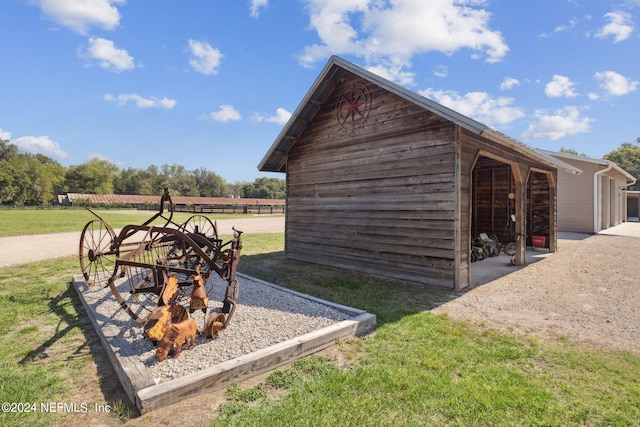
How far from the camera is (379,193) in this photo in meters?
8.79

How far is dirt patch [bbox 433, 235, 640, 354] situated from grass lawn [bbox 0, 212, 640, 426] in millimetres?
591

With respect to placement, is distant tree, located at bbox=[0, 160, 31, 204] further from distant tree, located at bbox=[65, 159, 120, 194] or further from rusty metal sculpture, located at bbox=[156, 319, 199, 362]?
rusty metal sculpture, located at bbox=[156, 319, 199, 362]

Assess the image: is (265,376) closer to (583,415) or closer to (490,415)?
(490,415)

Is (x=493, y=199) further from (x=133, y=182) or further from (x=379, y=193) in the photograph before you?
(x=133, y=182)

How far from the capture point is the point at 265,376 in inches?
144

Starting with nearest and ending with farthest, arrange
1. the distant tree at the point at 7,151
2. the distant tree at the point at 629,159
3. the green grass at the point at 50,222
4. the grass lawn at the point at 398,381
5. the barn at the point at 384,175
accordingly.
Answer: the grass lawn at the point at 398,381 → the barn at the point at 384,175 → the green grass at the point at 50,222 → the distant tree at the point at 629,159 → the distant tree at the point at 7,151

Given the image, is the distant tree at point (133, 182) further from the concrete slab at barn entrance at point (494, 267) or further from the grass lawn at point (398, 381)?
the grass lawn at point (398, 381)

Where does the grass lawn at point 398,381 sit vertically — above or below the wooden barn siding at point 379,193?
below

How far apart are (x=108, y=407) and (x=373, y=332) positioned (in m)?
3.27

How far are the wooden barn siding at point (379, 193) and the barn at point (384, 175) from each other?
0.08ft

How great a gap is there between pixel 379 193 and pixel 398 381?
5876 millimetres

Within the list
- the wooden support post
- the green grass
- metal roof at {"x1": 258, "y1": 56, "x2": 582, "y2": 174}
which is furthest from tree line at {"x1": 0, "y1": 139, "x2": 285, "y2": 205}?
the wooden support post

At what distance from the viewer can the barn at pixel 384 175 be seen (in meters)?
7.39

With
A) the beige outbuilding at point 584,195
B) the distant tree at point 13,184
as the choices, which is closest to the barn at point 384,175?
the beige outbuilding at point 584,195
